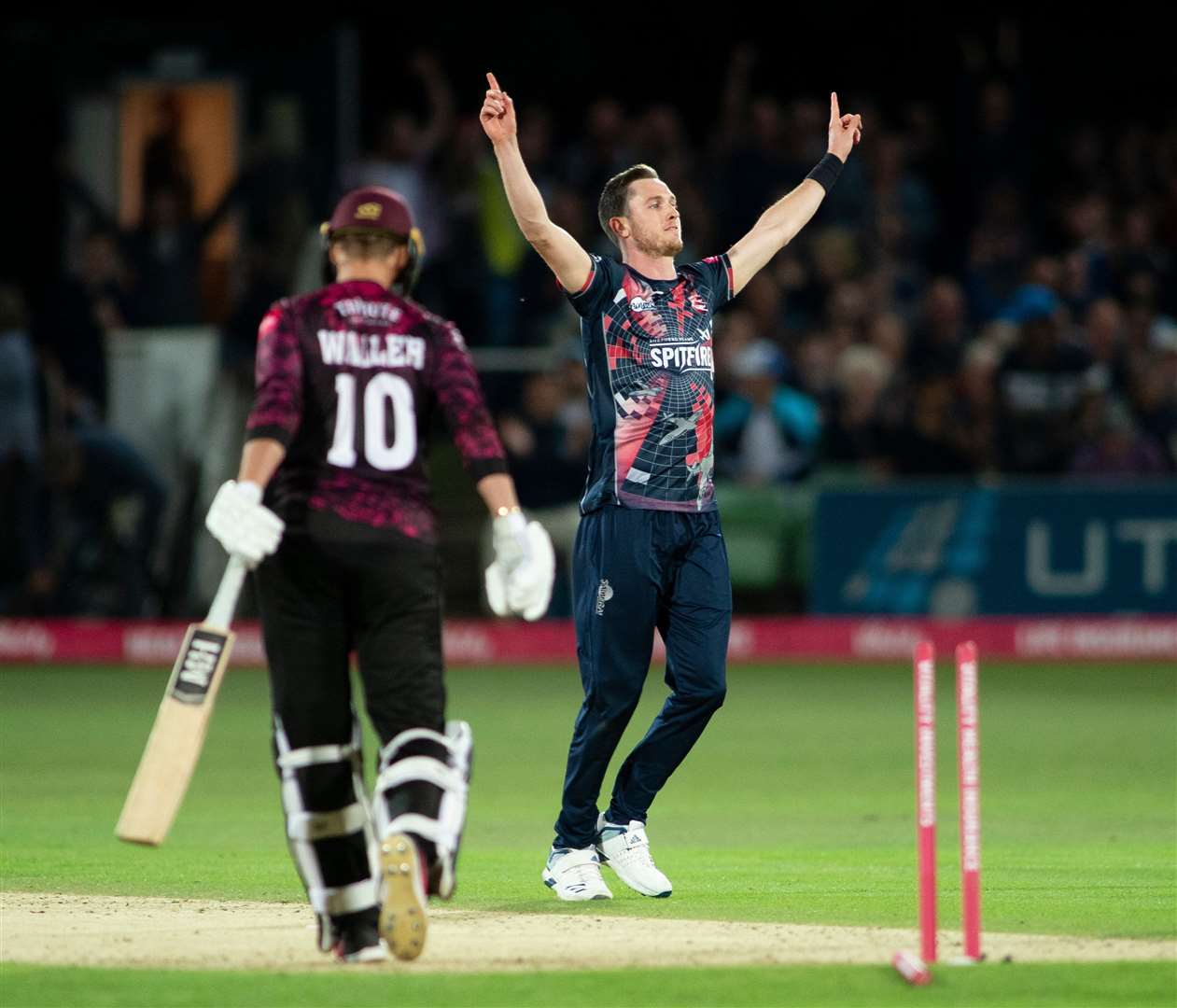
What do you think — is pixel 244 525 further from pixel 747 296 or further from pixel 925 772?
pixel 747 296

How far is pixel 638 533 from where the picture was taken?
7.47 m

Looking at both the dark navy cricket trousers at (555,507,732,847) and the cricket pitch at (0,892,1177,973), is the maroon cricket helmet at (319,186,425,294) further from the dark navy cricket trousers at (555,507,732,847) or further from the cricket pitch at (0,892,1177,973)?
the cricket pitch at (0,892,1177,973)

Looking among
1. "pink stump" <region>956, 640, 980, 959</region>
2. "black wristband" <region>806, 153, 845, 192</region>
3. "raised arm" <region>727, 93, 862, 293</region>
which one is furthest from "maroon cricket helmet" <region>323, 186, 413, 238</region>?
"black wristband" <region>806, 153, 845, 192</region>

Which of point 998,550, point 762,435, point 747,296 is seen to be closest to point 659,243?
point 762,435

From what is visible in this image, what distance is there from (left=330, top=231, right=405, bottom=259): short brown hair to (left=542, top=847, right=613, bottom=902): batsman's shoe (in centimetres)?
230

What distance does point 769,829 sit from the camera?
9766mm

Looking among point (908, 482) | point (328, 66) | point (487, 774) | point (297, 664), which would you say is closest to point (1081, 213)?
point (908, 482)

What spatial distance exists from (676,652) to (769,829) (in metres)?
2.44

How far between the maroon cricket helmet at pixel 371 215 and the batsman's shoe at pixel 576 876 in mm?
2326

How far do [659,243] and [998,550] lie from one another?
31.0ft

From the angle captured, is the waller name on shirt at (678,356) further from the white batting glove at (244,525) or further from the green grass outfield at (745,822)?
the white batting glove at (244,525)

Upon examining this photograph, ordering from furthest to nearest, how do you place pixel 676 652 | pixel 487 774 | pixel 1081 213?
pixel 1081 213 → pixel 487 774 → pixel 676 652

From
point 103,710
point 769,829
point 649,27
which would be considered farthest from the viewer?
point 649,27

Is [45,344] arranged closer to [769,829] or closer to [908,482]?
[908,482]
